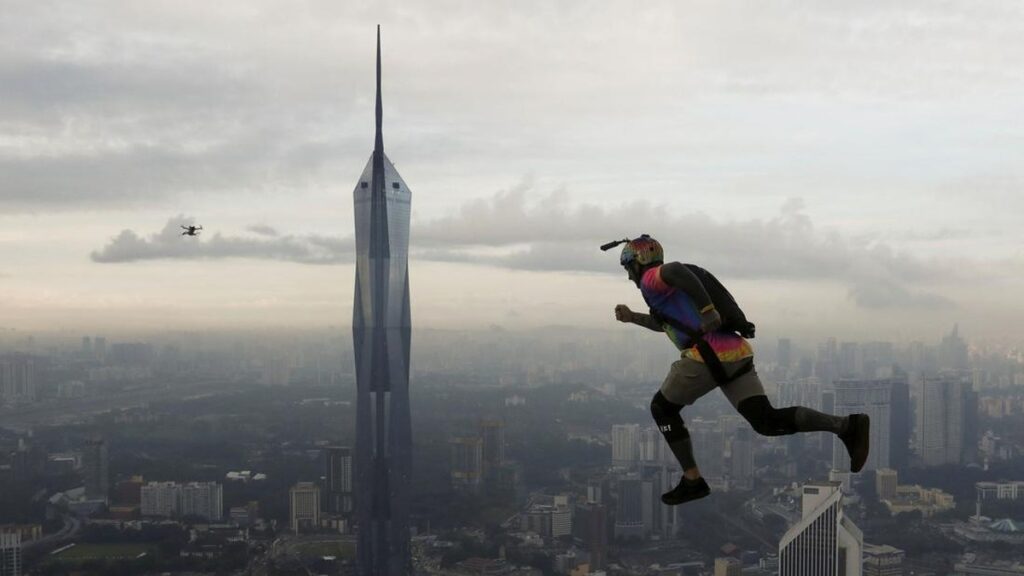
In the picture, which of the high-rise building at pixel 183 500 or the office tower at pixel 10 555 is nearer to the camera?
the office tower at pixel 10 555

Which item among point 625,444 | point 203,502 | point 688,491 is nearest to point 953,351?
point 625,444

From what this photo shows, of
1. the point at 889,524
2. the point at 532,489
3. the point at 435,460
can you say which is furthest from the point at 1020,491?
the point at 435,460

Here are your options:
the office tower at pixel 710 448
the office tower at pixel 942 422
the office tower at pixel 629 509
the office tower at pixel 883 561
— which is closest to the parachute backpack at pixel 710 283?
the office tower at pixel 883 561

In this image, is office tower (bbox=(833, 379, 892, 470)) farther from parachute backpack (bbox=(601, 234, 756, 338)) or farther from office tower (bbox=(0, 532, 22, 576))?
parachute backpack (bbox=(601, 234, 756, 338))

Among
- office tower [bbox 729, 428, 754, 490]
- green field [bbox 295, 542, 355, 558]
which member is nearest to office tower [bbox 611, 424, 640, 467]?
office tower [bbox 729, 428, 754, 490]

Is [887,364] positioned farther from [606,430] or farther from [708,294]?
[708,294]

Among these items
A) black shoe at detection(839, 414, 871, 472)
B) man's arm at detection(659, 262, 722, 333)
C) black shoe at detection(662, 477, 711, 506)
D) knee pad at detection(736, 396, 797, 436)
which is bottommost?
black shoe at detection(662, 477, 711, 506)

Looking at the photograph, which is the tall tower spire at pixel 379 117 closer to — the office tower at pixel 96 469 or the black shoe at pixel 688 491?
the office tower at pixel 96 469
